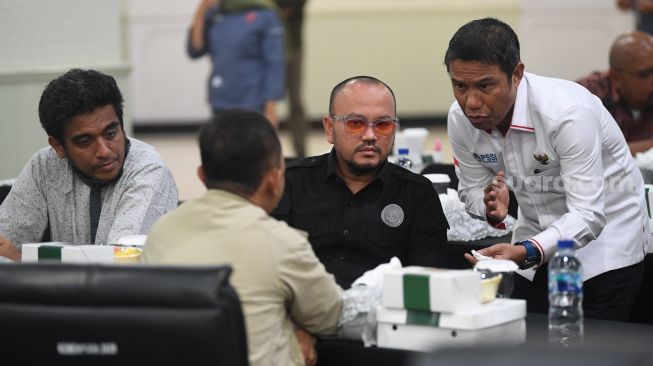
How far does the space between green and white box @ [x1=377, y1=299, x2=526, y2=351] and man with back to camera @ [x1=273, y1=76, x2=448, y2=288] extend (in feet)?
2.24

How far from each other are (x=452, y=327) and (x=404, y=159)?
2407 mm

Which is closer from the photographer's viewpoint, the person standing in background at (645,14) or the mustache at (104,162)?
the mustache at (104,162)

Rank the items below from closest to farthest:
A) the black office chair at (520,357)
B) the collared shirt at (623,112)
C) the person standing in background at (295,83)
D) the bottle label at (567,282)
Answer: the black office chair at (520,357)
the bottle label at (567,282)
the collared shirt at (623,112)
the person standing in background at (295,83)

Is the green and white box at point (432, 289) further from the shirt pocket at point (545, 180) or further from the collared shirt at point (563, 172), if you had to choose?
the shirt pocket at point (545, 180)

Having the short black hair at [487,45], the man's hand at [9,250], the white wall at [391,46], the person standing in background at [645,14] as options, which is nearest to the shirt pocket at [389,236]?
the short black hair at [487,45]

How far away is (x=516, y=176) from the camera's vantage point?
11.5ft

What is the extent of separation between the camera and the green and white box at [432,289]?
2.51 metres

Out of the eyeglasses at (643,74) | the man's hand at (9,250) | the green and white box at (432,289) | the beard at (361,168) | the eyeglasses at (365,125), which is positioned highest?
the eyeglasses at (365,125)

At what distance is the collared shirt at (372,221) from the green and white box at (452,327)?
27.1 inches

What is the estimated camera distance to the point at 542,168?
3387mm

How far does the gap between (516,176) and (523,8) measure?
968cm

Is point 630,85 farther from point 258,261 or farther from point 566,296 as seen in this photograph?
point 258,261

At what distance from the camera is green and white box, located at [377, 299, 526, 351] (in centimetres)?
251

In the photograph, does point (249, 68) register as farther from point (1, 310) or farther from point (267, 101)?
point (1, 310)
